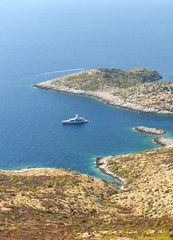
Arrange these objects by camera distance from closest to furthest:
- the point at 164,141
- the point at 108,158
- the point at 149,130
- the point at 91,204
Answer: the point at 91,204 → the point at 108,158 → the point at 164,141 → the point at 149,130

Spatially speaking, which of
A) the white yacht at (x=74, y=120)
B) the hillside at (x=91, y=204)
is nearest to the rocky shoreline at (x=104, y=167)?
the hillside at (x=91, y=204)

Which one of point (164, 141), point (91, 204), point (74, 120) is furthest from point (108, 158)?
point (74, 120)

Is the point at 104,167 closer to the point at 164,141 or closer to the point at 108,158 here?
the point at 108,158

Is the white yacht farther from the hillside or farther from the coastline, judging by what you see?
the hillside

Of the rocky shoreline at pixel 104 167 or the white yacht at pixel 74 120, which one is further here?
the white yacht at pixel 74 120

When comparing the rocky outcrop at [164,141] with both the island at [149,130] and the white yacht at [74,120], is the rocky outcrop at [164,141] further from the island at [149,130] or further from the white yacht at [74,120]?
the white yacht at [74,120]

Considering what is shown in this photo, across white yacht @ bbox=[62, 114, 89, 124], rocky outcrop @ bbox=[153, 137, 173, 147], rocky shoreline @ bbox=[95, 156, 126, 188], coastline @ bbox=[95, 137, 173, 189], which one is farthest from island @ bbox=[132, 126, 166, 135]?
rocky shoreline @ bbox=[95, 156, 126, 188]

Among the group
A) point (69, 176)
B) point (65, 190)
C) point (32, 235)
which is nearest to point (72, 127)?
point (69, 176)

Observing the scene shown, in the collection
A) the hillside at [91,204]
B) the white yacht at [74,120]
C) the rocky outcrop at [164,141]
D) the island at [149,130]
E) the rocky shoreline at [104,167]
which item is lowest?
the hillside at [91,204]

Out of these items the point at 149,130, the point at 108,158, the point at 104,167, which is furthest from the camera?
the point at 149,130
